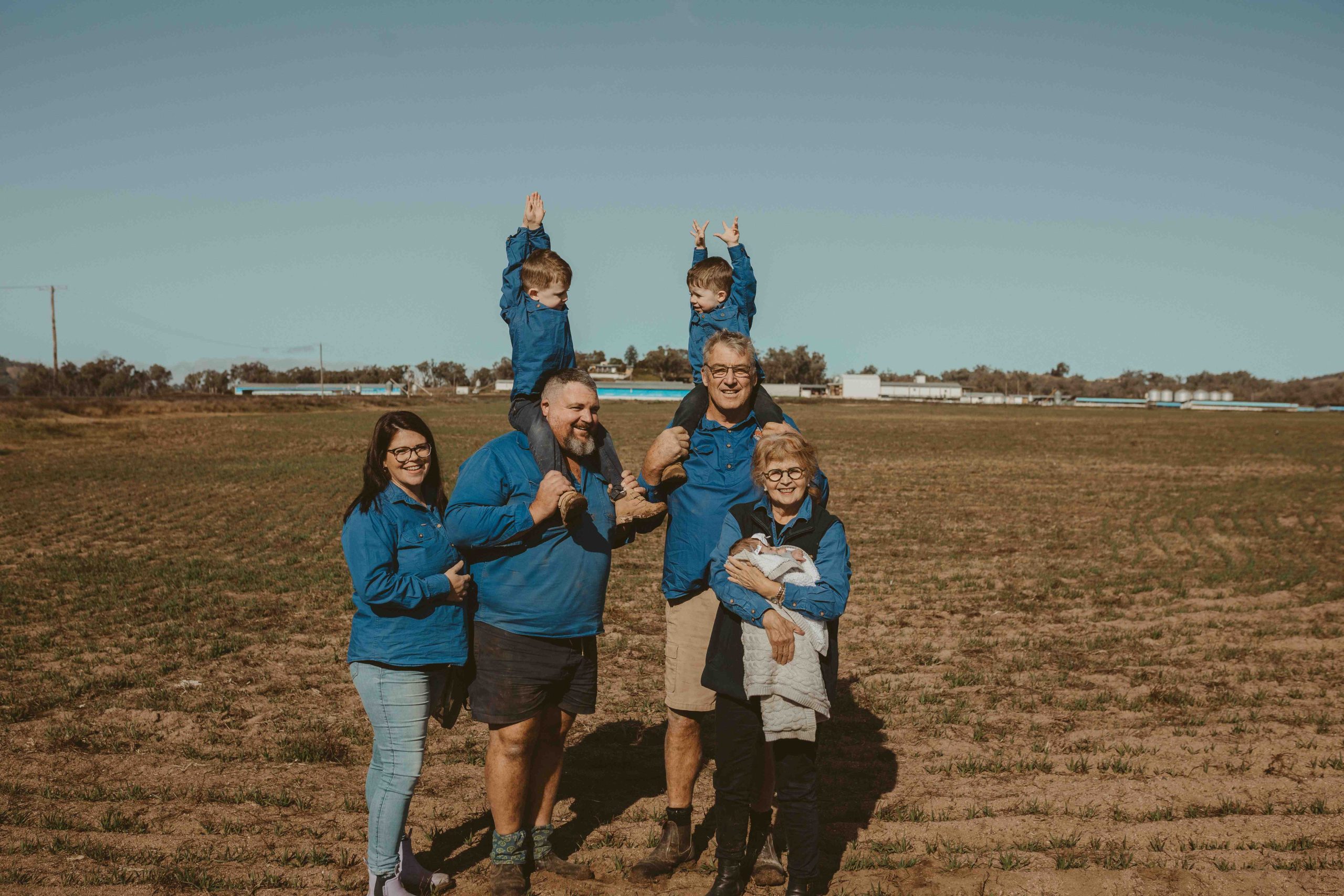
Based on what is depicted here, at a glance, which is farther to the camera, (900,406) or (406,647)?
(900,406)

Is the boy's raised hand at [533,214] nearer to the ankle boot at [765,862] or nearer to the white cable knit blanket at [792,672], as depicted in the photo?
the white cable knit blanket at [792,672]

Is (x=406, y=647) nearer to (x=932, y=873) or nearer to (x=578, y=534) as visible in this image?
(x=578, y=534)

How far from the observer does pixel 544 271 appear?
13.4 ft

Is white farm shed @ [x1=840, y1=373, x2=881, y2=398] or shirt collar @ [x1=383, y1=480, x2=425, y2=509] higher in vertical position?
white farm shed @ [x1=840, y1=373, x2=881, y2=398]

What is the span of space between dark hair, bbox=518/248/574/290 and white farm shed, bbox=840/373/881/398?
138 meters

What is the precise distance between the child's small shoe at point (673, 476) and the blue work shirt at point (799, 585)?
1.08 ft

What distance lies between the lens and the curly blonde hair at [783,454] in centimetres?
351

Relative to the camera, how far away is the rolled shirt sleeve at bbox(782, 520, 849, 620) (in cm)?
337

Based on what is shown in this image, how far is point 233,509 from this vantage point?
53.9 feet

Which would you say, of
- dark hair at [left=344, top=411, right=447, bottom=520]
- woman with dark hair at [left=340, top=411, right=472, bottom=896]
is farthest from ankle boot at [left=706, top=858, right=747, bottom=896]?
dark hair at [left=344, top=411, right=447, bottom=520]

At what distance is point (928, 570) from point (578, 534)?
348 inches

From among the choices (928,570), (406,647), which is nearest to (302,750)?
(406,647)

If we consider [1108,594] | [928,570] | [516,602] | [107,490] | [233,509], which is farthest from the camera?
[107,490]

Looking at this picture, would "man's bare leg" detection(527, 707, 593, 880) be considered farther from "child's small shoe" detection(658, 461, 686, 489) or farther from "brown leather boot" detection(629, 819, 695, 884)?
"child's small shoe" detection(658, 461, 686, 489)
